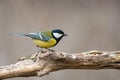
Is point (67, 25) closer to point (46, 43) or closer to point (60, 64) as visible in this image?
point (46, 43)

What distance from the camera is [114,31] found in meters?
4.67

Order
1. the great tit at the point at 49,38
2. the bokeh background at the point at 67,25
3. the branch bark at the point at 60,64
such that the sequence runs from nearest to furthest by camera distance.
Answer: the branch bark at the point at 60,64, the great tit at the point at 49,38, the bokeh background at the point at 67,25

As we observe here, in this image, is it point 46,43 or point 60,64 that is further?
point 46,43

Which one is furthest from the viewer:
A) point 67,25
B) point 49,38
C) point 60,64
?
point 67,25

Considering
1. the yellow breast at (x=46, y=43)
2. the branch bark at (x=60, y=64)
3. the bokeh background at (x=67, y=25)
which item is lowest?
the branch bark at (x=60, y=64)

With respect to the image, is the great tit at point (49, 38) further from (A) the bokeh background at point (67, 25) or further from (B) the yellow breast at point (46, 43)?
(A) the bokeh background at point (67, 25)

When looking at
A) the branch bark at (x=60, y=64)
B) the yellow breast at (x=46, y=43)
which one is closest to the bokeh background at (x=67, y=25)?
the yellow breast at (x=46, y=43)

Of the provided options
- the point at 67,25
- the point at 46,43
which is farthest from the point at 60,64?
the point at 67,25

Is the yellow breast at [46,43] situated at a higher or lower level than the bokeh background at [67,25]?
lower

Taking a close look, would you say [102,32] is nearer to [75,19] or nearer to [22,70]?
[75,19]

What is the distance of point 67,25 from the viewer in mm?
4613

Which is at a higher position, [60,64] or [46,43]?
[46,43]

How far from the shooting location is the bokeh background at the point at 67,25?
456cm

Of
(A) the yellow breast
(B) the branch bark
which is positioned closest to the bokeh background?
(A) the yellow breast
